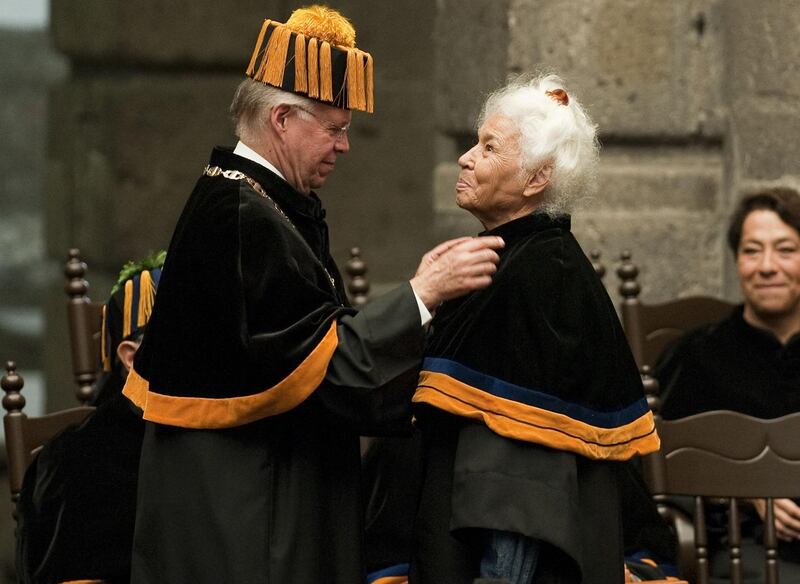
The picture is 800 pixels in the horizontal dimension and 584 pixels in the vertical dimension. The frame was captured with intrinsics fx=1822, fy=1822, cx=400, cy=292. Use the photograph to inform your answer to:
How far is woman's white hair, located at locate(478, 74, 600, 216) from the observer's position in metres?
3.25

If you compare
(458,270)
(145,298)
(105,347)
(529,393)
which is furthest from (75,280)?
(529,393)

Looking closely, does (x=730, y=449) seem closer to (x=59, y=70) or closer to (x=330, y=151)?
(x=330, y=151)

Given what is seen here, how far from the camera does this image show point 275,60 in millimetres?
3338

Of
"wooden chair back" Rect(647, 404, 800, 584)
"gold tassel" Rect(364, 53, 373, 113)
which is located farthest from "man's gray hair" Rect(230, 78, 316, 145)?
"wooden chair back" Rect(647, 404, 800, 584)

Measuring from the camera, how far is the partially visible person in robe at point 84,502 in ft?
12.3

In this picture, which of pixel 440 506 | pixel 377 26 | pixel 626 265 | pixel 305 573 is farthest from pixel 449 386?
pixel 377 26

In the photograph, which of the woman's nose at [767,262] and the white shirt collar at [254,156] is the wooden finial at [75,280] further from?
the woman's nose at [767,262]

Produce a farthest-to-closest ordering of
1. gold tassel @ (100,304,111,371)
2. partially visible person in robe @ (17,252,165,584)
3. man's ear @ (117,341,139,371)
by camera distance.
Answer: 1. gold tassel @ (100,304,111,371)
2. man's ear @ (117,341,139,371)
3. partially visible person in robe @ (17,252,165,584)

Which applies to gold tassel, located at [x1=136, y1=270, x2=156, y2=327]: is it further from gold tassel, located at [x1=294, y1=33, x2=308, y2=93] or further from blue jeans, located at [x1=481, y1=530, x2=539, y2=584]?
blue jeans, located at [x1=481, y1=530, x2=539, y2=584]

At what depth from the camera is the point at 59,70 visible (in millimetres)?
6500

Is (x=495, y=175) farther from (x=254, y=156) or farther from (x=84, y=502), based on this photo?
(x=84, y=502)

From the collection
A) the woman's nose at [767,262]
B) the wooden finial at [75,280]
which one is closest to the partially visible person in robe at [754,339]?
the woman's nose at [767,262]

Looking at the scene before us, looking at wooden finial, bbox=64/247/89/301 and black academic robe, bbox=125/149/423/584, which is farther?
wooden finial, bbox=64/247/89/301

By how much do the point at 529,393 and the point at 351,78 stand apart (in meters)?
0.69
